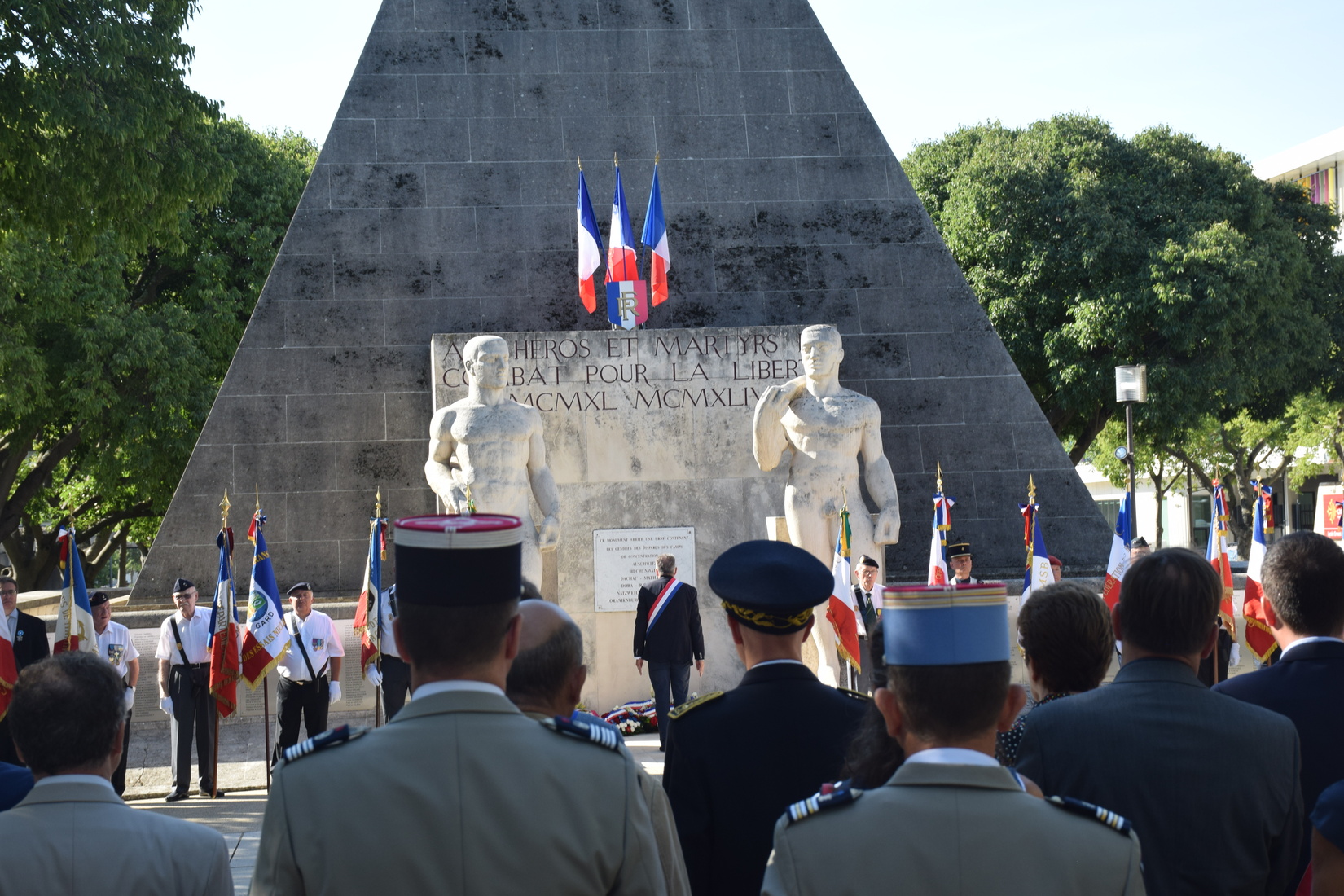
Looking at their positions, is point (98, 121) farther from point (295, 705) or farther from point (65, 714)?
point (65, 714)

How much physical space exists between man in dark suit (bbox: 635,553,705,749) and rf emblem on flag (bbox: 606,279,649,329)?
433cm

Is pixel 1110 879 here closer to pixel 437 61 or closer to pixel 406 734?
pixel 406 734

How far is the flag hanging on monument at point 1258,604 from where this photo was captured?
10.1 metres

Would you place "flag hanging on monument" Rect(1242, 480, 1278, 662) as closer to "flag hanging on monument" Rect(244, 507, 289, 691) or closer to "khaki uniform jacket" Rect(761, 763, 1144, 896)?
"flag hanging on monument" Rect(244, 507, 289, 691)

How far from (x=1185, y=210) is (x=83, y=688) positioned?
25.7 metres

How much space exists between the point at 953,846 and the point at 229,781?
404 inches

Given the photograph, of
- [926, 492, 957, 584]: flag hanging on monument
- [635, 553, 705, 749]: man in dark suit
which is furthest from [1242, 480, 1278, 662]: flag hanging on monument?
[635, 553, 705, 749]: man in dark suit

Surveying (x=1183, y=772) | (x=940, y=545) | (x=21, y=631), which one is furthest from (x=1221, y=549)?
(x=21, y=631)

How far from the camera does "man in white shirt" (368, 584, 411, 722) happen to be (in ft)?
34.3

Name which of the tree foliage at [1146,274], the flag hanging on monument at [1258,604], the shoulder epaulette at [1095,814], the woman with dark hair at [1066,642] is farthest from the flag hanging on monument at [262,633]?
→ the tree foliage at [1146,274]

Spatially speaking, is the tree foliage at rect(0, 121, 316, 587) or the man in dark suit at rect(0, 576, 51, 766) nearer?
the man in dark suit at rect(0, 576, 51, 766)

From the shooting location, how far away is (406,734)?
7.77 ft

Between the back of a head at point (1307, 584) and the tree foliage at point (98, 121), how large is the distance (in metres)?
9.12

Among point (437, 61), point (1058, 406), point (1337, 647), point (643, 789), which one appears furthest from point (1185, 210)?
point (643, 789)
